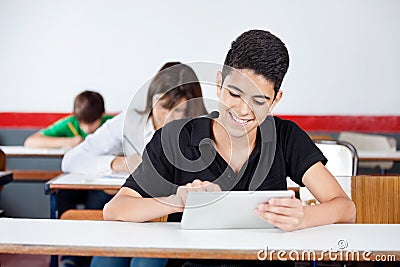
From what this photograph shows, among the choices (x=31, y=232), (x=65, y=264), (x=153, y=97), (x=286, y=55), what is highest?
(x=286, y=55)

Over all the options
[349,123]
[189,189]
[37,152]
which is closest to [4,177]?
[37,152]

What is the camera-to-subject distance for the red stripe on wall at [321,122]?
495 centimetres

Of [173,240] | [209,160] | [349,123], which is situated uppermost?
[209,160]

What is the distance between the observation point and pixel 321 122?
16.3 ft

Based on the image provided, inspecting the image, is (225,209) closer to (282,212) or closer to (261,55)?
(282,212)

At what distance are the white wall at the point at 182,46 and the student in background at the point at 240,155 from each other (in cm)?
309

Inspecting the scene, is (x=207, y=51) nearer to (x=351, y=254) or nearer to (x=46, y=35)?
(x=46, y=35)

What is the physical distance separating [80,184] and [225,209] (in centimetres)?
142

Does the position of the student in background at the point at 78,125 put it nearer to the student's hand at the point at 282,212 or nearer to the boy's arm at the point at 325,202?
the boy's arm at the point at 325,202

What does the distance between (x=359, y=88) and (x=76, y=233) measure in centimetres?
371

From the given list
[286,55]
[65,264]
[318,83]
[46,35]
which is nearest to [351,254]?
[286,55]

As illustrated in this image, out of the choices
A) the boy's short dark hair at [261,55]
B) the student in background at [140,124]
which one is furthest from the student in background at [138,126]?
the boy's short dark hair at [261,55]

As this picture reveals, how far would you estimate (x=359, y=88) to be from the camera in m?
4.97

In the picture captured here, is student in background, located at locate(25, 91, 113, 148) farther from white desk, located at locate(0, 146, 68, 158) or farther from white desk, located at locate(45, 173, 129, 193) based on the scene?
white desk, located at locate(45, 173, 129, 193)
